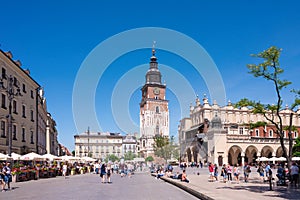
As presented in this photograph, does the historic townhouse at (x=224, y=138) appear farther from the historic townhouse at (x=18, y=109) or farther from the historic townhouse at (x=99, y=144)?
the historic townhouse at (x=99, y=144)

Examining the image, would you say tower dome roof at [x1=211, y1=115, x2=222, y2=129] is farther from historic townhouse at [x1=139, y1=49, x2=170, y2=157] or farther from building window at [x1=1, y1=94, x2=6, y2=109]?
historic townhouse at [x1=139, y1=49, x2=170, y2=157]

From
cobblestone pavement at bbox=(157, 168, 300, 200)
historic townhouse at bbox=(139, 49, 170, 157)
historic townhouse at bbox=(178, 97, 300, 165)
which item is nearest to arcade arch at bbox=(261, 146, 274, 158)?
historic townhouse at bbox=(178, 97, 300, 165)

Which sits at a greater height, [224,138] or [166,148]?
[224,138]

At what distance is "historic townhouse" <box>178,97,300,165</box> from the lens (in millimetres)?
69062

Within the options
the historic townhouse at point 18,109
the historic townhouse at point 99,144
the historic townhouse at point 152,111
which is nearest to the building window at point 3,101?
the historic townhouse at point 18,109

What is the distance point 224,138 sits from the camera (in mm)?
69062

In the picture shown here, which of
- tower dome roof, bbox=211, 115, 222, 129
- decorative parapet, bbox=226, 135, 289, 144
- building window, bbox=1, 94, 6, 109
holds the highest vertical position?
building window, bbox=1, 94, 6, 109

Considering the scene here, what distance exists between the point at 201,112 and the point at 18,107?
47.3 m

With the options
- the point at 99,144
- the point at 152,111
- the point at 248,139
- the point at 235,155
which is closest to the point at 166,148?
the point at 235,155

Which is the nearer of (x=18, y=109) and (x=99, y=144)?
(x=18, y=109)

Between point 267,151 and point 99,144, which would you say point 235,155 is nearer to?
point 267,151

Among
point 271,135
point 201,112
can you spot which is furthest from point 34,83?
point 271,135

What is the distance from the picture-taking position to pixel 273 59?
895 inches

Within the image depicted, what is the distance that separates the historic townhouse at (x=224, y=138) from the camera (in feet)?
227
